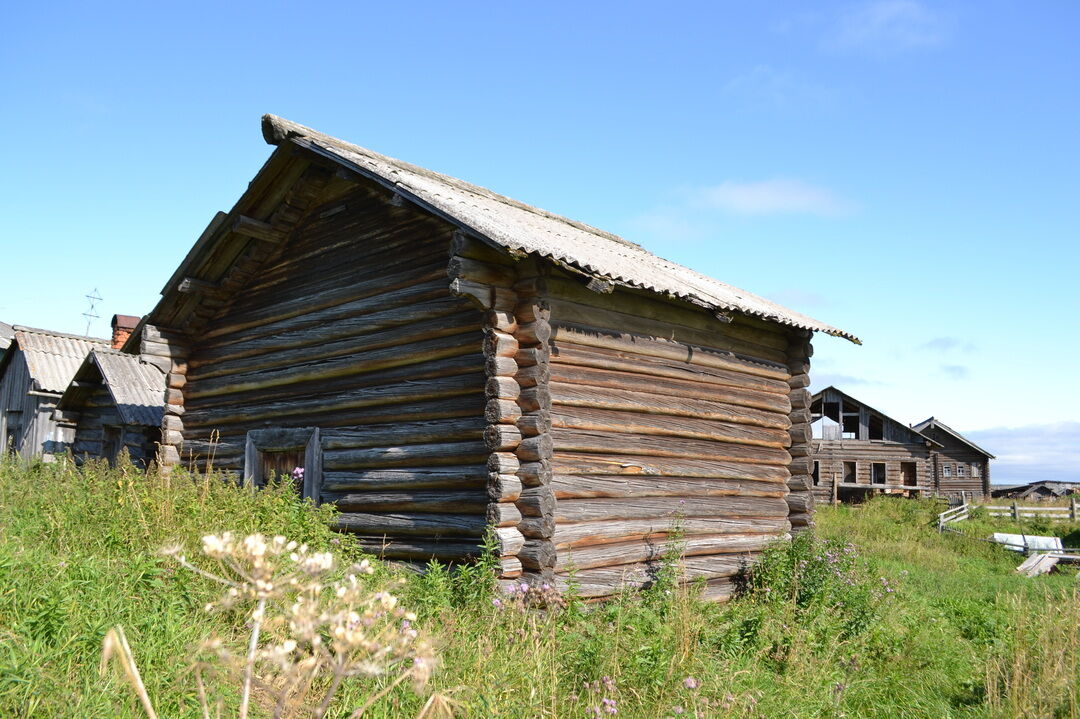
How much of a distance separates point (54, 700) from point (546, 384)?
4.77m

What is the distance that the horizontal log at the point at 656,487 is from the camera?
322 inches

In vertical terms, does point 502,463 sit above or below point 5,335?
below

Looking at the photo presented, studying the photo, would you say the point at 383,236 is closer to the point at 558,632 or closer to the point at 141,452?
the point at 558,632

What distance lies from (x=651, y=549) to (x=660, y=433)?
52.2 inches

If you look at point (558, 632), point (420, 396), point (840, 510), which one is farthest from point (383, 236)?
point (840, 510)

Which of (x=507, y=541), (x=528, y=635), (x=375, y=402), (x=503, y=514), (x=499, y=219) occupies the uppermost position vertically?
(x=499, y=219)

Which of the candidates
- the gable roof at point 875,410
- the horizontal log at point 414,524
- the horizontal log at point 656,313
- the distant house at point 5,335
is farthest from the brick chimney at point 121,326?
the gable roof at point 875,410

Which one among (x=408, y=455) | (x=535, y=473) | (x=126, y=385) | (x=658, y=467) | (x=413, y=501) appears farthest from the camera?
(x=126, y=385)

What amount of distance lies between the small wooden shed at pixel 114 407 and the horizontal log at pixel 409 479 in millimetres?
8493

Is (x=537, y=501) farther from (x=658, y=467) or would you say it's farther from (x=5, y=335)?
(x=5, y=335)

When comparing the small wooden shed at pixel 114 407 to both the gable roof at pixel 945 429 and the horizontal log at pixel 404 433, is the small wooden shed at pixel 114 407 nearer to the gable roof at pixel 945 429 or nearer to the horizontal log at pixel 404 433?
the horizontal log at pixel 404 433

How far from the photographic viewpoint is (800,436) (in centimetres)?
1148

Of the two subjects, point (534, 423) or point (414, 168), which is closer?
point (534, 423)

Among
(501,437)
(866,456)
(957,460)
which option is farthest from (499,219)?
(957,460)
